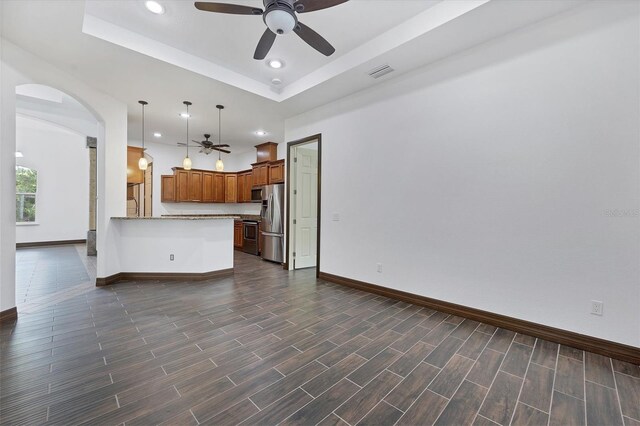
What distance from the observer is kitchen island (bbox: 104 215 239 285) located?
14.1 ft

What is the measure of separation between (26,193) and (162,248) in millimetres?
6686

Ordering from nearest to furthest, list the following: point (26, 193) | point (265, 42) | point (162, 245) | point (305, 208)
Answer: point (265, 42) < point (162, 245) < point (305, 208) < point (26, 193)

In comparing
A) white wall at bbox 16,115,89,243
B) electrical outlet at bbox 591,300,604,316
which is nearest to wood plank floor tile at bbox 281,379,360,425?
electrical outlet at bbox 591,300,604,316

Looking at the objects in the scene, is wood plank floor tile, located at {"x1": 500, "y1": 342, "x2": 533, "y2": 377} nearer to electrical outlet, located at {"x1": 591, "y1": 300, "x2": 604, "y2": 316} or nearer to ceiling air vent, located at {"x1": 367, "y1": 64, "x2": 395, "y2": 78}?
electrical outlet, located at {"x1": 591, "y1": 300, "x2": 604, "y2": 316}

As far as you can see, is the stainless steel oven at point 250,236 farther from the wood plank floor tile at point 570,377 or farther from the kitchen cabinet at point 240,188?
the wood plank floor tile at point 570,377

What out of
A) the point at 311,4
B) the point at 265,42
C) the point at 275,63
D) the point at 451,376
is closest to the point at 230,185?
the point at 275,63

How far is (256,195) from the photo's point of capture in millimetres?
7539

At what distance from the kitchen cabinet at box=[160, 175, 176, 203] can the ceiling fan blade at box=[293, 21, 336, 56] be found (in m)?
6.62

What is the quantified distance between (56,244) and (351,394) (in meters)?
10.2

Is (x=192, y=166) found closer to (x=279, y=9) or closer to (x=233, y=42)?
(x=233, y=42)

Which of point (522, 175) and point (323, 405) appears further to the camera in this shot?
point (522, 175)

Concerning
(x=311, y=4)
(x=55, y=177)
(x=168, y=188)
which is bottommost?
(x=168, y=188)

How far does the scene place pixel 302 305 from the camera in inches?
130

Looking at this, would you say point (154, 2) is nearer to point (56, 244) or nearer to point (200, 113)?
point (200, 113)
